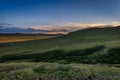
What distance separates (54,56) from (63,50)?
285 inches

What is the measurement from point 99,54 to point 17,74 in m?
33.9

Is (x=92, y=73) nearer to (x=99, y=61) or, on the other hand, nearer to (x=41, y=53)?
(x=99, y=61)

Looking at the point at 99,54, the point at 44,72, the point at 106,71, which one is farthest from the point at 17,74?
the point at 99,54

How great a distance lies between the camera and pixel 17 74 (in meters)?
39.2

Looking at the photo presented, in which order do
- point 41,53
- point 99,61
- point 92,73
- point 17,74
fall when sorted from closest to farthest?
point 17,74 < point 92,73 < point 99,61 < point 41,53

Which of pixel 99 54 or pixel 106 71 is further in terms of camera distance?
pixel 99 54

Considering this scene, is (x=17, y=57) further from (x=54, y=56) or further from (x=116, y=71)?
(x=116, y=71)

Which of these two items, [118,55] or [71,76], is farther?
[118,55]

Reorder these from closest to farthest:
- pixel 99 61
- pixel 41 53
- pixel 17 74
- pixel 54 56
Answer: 1. pixel 17 74
2. pixel 99 61
3. pixel 54 56
4. pixel 41 53

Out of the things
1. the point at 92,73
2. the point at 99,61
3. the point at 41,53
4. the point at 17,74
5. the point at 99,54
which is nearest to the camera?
Result: the point at 17,74

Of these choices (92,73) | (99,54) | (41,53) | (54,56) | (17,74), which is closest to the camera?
(17,74)

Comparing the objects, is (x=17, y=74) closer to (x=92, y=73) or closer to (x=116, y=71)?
(x=92, y=73)

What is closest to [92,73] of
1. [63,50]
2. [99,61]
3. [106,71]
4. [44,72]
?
[106,71]

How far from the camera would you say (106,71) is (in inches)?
1747
